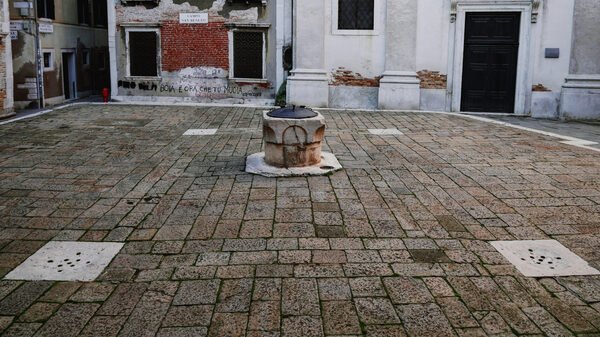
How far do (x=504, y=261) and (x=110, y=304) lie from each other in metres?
3.33

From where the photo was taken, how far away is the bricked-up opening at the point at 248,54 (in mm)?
17906

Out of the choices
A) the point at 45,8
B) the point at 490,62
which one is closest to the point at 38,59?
the point at 45,8

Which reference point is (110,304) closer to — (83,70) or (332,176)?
(332,176)

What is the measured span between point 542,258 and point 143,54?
15.5 m

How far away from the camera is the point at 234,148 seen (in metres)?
10.6

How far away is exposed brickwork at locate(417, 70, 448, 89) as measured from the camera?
54.9 feet

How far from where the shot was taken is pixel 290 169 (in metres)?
8.48

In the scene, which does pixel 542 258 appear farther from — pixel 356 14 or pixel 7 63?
pixel 7 63

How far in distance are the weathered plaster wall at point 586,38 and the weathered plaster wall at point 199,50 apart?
8.33 meters

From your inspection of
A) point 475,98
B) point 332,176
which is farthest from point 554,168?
point 475,98

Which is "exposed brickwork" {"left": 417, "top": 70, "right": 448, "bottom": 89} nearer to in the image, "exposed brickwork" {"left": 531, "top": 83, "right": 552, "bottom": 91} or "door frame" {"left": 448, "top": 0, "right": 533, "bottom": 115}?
"door frame" {"left": 448, "top": 0, "right": 533, "bottom": 115}

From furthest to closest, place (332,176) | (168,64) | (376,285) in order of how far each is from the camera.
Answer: (168,64) → (332,176) → (376,285)

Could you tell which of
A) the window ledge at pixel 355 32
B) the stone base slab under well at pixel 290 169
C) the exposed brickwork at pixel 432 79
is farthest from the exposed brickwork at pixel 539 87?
the stone base slab under well at pixel 290 169

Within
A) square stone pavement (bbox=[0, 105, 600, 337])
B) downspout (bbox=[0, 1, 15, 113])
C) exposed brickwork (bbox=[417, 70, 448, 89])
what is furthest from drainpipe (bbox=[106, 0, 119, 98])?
exposed brickwork (bbox=[417, 70, 448, 89])
